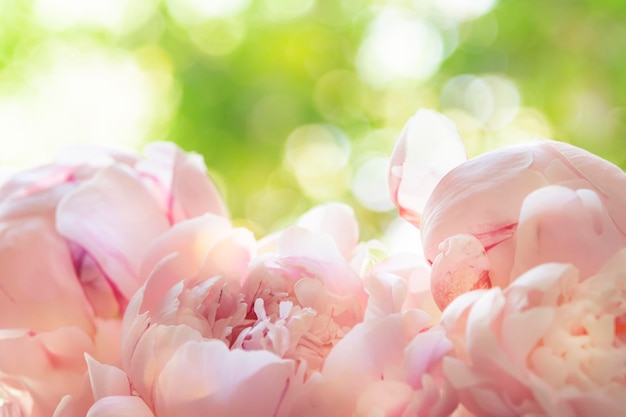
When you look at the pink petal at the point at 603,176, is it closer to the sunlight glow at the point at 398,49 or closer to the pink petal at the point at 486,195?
the pink petal at the point at 486,195

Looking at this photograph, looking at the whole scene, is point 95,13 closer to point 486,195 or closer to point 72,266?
point 72,266

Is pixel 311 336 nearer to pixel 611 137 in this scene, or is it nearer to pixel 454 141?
pixel 454 141

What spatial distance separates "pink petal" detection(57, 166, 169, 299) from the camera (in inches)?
10.4

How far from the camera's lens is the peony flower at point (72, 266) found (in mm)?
254

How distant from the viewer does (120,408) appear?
200mm

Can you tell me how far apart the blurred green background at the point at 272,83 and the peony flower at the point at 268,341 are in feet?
3.41

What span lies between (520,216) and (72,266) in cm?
16

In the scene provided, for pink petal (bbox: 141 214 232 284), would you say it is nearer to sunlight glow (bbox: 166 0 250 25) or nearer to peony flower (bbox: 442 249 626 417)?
peony flower (bbox: 442 249 626 417)

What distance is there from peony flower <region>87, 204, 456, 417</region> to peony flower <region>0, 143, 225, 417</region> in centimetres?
3

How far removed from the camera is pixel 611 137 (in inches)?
43.2

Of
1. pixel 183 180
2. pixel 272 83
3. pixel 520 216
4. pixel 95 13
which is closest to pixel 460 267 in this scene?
pixel 520 216

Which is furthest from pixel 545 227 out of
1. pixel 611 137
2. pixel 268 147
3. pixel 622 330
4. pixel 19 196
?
pixel 268 147

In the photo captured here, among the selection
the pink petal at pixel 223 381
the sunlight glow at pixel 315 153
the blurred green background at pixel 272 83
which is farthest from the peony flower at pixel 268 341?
the sunlight glow at pixel 315 153

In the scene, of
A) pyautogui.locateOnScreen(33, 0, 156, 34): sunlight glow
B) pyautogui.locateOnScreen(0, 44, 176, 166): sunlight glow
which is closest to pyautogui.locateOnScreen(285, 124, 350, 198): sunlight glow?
pyautogui.locateOnScreen(0, 44, 176, 166): sunlight glow
